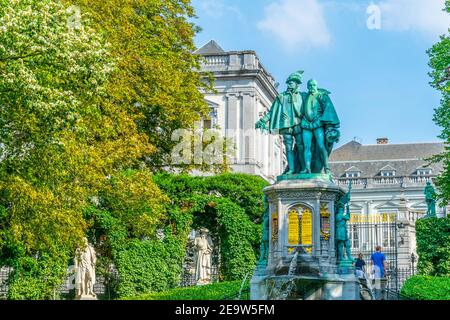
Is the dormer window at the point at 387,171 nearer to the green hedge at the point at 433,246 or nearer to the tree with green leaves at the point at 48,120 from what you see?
the green hedge at the point at 433,246

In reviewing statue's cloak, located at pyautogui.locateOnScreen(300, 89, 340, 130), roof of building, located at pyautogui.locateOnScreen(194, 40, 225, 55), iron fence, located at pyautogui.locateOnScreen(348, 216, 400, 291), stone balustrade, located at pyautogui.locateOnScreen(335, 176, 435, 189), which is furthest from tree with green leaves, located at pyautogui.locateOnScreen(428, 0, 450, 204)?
stone balustrade, located at pyautogui.locateOnScreen(335, 176, 435, 189)

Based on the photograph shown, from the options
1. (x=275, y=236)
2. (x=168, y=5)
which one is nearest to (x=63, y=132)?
(x=275, y=236)

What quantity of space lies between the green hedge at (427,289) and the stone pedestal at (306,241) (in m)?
4.41

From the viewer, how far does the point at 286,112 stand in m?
18.1

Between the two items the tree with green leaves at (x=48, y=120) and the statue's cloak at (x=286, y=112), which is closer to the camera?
the statue's cloak at (x=286, y=112)

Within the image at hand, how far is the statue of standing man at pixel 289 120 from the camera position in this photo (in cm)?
1795

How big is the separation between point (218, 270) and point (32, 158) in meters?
11.8

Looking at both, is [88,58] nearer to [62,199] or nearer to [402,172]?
[62,199]

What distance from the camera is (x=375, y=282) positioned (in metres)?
23.4

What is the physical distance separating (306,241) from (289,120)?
8.84 feet

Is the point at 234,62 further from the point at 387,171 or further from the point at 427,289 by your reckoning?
the point at 387,171

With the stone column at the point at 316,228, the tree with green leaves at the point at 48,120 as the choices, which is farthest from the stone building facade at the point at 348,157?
the stone column at the point at 316,228

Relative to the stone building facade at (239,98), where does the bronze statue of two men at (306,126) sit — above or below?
below

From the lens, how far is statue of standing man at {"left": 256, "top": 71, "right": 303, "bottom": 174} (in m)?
18.0
